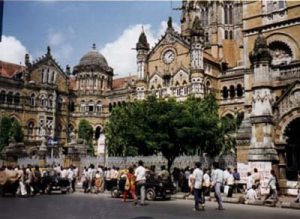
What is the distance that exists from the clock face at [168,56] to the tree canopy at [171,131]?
64.8ft

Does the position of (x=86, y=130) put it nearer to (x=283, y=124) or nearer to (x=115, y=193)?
(x=115, y=193)

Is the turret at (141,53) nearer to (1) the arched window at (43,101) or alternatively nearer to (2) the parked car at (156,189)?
(1) the arched window at (43,101)

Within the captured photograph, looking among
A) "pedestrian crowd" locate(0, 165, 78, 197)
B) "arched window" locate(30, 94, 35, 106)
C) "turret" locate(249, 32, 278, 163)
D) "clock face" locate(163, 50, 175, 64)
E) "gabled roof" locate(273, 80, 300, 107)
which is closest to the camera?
"turret" locate(249, 32, 278, 163)

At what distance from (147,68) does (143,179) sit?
37.3m

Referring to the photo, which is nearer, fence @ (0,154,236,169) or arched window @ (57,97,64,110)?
fence @ (0,154,236,169)

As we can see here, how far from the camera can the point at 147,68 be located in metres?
52.8

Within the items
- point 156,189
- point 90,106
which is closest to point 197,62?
point 90,106

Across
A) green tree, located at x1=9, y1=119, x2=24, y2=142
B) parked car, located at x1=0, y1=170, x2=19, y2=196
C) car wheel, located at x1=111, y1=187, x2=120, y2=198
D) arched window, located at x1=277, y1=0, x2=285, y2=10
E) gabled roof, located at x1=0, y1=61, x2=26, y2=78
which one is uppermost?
gabled roof, located at x1=0, y1=61, x2=26, y2=78

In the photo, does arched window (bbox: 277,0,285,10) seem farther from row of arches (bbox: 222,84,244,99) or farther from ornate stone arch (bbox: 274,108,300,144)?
row of arches (bbox: 222,84,244,99)

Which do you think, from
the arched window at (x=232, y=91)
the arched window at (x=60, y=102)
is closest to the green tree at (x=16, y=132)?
the arched window at (x=60, y=102)

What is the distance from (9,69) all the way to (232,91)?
1134 inches

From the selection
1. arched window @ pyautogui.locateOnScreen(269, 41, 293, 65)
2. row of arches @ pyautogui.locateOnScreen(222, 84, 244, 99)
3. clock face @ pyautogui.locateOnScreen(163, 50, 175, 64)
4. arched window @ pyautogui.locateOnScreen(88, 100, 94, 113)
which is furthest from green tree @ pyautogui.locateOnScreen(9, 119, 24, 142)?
arched window @ pyautogui.locateOnScreen(269, 41, 293, 65)

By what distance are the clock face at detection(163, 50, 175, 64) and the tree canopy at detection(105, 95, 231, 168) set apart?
19.8 m

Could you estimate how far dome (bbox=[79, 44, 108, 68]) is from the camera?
61.6 metres
